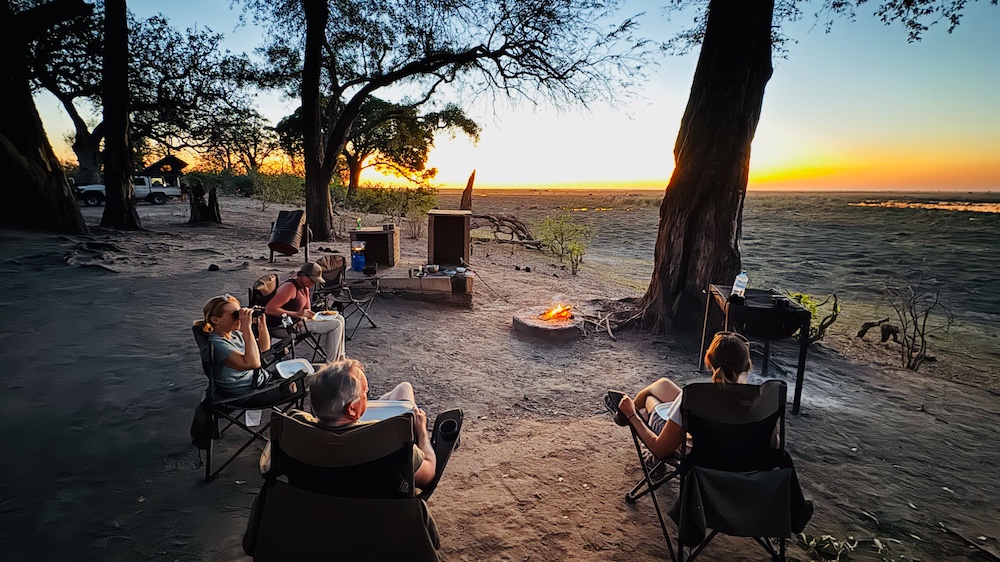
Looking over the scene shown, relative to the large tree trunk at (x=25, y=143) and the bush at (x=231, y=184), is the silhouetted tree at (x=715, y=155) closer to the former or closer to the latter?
the large tree trunk at (x=25, y=143)

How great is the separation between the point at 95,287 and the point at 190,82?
15344 millimetres

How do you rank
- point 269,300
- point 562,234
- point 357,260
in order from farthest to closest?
point 562,234 → point 357,260 → point 269,300

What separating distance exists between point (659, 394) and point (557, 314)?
147 inches

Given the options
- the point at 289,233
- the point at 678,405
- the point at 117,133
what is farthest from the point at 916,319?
the point at 117,133

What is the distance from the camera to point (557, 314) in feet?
22.0

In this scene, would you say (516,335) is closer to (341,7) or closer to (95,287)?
(95,287)

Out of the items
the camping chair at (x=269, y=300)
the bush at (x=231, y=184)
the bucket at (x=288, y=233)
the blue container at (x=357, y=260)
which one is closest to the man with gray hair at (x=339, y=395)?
the camping chair at (x=269, y=300)

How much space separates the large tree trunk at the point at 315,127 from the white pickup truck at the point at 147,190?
13.3 meters

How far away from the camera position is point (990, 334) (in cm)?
806

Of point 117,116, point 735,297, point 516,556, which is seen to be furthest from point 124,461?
point 117,116

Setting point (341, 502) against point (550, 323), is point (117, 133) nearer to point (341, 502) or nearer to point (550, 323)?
point (550, 323)

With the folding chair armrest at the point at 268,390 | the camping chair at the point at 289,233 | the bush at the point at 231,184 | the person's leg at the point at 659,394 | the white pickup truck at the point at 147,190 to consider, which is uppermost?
the bush at the point at 231,184

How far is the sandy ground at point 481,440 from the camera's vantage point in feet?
7.97

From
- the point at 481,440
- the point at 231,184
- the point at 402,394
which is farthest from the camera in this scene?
the point at 231,184
